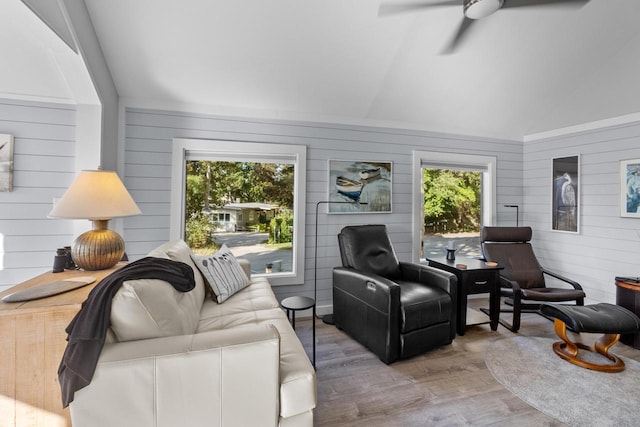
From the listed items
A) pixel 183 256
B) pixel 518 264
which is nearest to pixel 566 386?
pixel 518 264

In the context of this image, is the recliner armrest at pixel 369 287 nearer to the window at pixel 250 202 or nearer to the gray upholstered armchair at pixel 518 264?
the window at pixel 250 202

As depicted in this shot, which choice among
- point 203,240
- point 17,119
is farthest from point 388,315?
point 17,119

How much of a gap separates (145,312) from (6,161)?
2.28 metres

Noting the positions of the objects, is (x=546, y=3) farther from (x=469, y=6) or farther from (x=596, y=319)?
(x=596, y=319)

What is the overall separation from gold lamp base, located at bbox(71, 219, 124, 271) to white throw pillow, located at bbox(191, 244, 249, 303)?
1.88 feet

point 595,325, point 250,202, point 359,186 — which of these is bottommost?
point 595,325

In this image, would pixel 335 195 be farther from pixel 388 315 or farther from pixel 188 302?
pixel 188 302

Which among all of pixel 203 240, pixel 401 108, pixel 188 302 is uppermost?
pixel 401 108

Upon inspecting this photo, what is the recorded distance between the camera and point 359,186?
140 inches

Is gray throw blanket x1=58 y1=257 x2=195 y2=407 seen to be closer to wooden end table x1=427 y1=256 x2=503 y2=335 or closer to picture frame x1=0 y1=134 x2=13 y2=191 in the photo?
picture frame x1=0 y1=134 x2=13 y2=191

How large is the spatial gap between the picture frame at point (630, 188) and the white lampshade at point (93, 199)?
487 cm

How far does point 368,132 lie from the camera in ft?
11.9

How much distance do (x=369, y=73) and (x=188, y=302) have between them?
263 centimetres

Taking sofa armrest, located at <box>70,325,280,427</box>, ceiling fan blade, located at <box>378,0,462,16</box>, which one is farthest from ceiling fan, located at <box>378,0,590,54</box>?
sofa armrest, located at <box>70,325,280,427</box>
